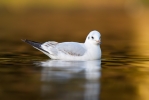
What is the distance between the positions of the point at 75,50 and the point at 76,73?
5.96 feet

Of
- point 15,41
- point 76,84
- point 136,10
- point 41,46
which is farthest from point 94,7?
point 76,84

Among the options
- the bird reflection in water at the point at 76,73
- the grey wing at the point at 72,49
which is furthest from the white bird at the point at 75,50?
the bird reflection in water at the point at 76,73

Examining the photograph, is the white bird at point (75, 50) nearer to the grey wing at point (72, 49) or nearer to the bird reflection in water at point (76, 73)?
the grey wing at point (72, 49)

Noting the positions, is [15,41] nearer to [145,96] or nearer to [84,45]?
[84,45]

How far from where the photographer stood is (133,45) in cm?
1706

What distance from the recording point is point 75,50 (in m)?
12.3

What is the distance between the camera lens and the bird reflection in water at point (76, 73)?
870 cm

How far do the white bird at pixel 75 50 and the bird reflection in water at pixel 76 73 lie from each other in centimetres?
17

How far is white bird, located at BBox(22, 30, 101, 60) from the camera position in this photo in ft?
40.5

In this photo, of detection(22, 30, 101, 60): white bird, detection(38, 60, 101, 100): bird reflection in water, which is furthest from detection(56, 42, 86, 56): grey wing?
detection(38, 60, 101, 100): bird reflection in water

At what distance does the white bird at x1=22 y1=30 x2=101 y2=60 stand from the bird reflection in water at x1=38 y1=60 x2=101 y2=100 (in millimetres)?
166

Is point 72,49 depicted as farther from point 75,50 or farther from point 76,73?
point 76,73

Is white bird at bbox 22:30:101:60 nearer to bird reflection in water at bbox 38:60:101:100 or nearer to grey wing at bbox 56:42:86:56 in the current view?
grey wing at bbox 56:42:86:56

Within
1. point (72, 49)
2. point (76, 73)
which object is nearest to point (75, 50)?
point (72, 49)
